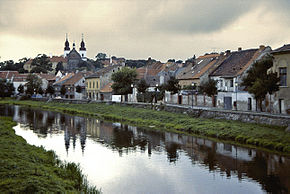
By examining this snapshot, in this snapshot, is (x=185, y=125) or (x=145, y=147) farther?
(x=185, y=125)

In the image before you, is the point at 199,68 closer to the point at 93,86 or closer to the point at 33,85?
the point at 93,86

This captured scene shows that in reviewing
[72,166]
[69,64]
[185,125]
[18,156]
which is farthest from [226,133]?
[69,64]

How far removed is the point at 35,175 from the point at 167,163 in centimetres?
792

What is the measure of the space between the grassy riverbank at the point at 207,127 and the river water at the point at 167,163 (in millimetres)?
1196

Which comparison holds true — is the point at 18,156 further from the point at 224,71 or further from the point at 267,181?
A: the point at 224,71

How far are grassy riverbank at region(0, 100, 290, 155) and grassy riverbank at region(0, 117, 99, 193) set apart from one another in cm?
1236

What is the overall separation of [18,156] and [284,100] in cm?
2099

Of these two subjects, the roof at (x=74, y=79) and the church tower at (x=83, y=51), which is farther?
the church tower at (x=83, y=51)

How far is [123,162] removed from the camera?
19.4 metres

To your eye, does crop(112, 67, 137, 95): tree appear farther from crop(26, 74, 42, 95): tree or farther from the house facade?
crop(26, 74, 42, 95): tree

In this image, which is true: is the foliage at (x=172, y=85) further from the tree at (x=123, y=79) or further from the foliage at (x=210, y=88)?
the tree at (x=123, y=79)

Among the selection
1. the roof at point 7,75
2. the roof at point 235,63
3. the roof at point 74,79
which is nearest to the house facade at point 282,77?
the roof at point 235,63

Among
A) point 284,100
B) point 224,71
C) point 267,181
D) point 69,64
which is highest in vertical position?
point 69,64

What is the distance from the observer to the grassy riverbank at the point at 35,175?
11.6 meters
